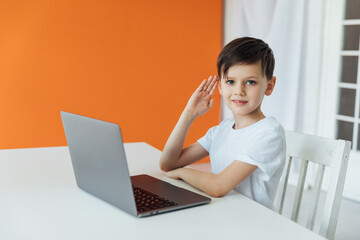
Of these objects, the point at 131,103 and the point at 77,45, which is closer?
the point at 77,45

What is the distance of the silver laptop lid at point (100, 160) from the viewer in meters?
0.99

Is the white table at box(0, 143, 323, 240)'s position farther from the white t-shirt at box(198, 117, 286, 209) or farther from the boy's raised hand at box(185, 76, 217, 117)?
the boy's raised hand at box(185, 76, 217, 117)

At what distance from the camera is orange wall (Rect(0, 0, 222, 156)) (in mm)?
3193

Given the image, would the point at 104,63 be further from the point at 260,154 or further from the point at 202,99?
the point at 260,154

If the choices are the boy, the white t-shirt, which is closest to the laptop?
the boy

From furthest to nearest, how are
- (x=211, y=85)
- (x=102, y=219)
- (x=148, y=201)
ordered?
1. (x=211, y=85)
2. (x=148, y=201)
3. (x=102, y=219)

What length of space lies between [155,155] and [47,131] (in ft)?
6.19

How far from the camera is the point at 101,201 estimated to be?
113cm

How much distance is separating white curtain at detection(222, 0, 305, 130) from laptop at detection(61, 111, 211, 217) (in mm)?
2211

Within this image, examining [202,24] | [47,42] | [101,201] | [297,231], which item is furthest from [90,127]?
[202,24]

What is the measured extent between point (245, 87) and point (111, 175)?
0.51 m

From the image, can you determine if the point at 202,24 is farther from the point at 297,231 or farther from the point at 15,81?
the point at 297,231

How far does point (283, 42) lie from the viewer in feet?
10.8

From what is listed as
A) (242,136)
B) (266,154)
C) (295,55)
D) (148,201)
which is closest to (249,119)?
(242,136)
